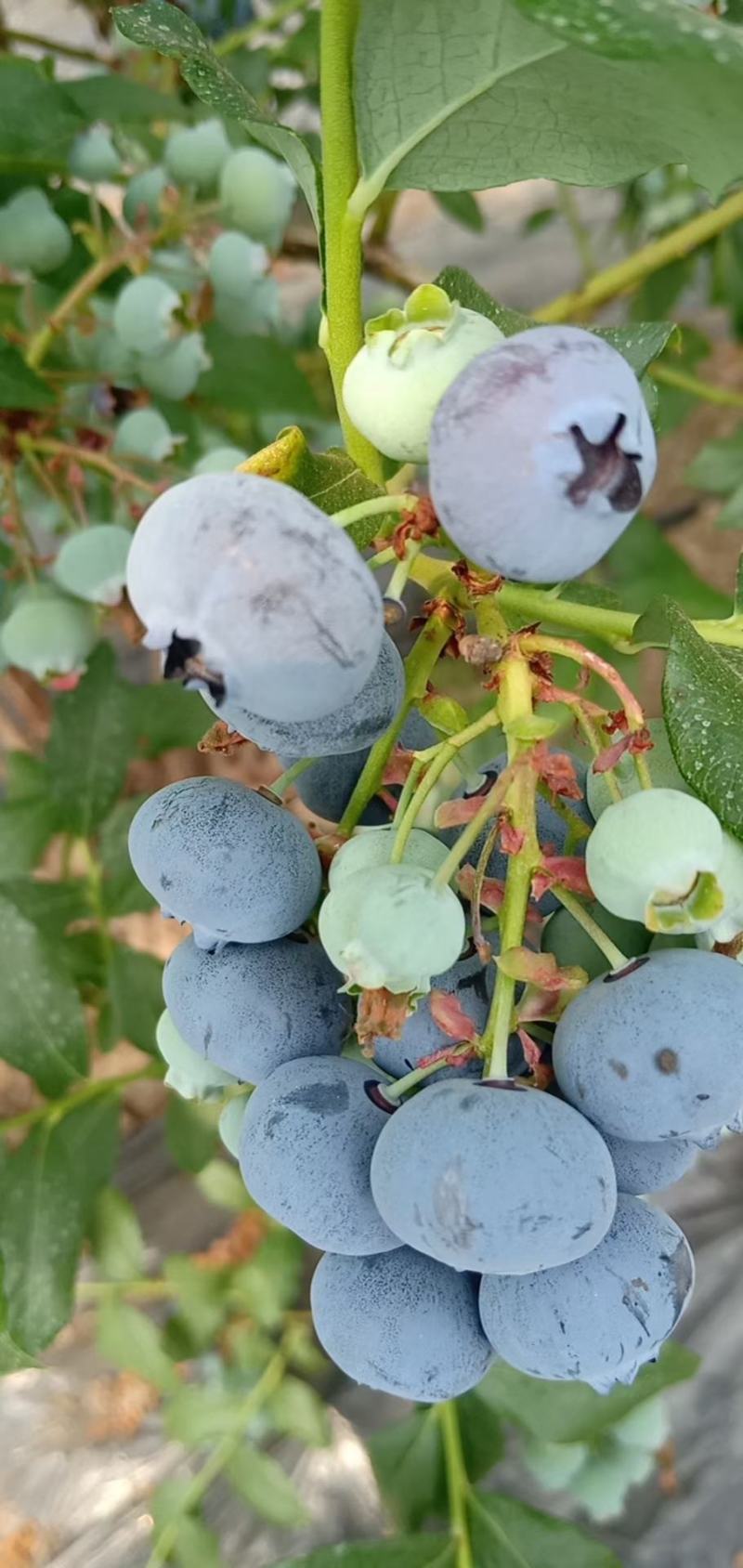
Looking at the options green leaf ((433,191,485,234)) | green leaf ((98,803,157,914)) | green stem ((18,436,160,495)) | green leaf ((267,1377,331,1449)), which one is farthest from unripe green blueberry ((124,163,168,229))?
green leaf ((267,1377,331,1449))

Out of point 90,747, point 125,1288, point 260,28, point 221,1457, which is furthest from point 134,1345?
point 260,28

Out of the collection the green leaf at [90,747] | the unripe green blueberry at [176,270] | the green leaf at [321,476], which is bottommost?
the green leaf at [90,747]

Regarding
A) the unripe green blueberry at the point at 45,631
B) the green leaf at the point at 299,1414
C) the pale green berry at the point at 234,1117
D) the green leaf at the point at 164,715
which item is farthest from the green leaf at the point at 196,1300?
the pale green berry at the point at 234,1117

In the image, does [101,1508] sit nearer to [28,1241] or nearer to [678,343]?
[28,1241]

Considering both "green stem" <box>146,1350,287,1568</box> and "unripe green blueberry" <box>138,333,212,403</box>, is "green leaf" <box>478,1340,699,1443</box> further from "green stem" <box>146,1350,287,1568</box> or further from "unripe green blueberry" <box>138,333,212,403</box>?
"unripe green blueberry" <box>138,333,212,403</box>

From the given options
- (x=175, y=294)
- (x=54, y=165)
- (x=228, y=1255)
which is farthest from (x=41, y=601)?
(x=228, y=1255)

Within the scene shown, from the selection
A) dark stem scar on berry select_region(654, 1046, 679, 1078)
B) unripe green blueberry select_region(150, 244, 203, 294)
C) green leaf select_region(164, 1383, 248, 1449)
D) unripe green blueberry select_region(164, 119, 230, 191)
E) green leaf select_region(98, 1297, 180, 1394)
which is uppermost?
unripe green blueberry select_region(164, 119, 230, 191)

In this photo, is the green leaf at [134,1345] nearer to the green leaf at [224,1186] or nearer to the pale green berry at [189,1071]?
the green leaf at [224,1186]
